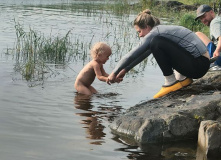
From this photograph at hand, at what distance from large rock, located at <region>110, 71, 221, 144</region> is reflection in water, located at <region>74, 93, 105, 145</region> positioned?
0.76 ft

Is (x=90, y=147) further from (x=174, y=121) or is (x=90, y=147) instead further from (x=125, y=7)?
(x=125, y=7)

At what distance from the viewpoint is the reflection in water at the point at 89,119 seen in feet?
20.1

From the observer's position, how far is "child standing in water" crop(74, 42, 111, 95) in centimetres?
870

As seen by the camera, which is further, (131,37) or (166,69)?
(131,37)

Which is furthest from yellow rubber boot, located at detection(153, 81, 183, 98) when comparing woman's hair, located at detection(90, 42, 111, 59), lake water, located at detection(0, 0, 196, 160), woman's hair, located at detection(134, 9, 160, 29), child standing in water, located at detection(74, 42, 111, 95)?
woman's hair, located at detection(90, 42, 111, 59)

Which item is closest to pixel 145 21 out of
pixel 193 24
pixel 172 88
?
pixel 172 88

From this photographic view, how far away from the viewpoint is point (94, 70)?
29.6 feet

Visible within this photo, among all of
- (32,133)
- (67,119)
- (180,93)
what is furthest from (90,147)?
(180,93)

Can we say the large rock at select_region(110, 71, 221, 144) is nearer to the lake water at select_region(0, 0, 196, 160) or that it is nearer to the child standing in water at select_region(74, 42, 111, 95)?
the lake water at select_region(0, 0, 196, 160)

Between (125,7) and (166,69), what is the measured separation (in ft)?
69.4

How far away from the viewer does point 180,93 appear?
7.16 meters

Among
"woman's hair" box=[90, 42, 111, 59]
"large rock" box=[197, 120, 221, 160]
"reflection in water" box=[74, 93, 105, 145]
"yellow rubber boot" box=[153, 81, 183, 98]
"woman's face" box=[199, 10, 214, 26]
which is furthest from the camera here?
"woman's hair" box=[90, 42, 111, 59]

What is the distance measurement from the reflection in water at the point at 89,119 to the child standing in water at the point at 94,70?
26 cm

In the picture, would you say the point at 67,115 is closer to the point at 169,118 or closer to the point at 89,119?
the point at 89,119
